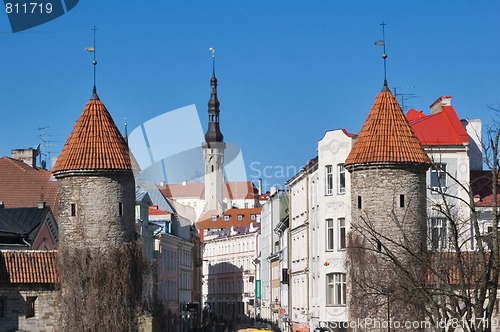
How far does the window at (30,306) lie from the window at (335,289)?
12834mm

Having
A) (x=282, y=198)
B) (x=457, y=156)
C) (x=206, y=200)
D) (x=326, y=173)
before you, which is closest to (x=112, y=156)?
(x=326, y=173)

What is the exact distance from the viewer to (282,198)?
79562mm

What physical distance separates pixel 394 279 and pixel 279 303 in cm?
3708

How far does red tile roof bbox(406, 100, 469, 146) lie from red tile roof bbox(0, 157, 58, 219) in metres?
25.5

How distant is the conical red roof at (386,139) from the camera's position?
1844 inches

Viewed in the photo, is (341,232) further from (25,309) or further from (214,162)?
→ (214,162)

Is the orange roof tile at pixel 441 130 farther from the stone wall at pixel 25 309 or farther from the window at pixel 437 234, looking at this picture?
the stone wall at pixel 25 309

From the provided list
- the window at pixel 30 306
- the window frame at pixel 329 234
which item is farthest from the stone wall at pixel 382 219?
the window at pixel 30 306

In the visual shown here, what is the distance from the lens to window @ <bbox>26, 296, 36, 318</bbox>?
4772cm

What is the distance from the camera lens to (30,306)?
157 feet

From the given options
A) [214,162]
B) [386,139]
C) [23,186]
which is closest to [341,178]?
[386,139]

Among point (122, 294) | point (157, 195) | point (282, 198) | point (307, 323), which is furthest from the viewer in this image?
point (157, 195)

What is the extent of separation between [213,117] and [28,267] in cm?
12774

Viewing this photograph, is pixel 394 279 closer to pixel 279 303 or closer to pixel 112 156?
pixel 112 156
